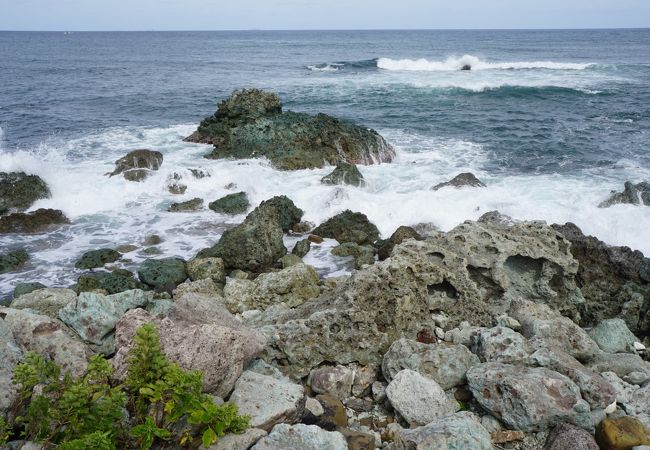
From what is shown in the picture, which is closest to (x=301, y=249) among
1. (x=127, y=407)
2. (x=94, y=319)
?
(x=94, y=319)

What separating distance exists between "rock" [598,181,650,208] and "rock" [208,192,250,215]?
34.7ft

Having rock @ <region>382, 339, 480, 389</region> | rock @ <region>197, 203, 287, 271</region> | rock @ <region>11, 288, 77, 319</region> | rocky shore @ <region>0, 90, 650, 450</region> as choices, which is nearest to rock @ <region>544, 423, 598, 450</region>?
rocky shore @ <region>0, 90, 650, 450</region>

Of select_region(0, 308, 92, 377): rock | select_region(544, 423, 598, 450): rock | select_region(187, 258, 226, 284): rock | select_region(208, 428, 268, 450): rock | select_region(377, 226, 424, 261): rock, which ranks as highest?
select_region(0, 308, 92, 377): rock

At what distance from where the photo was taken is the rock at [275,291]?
379 inches

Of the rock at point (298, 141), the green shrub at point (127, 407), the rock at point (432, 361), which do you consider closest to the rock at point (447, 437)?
the rock at point (432, 361)

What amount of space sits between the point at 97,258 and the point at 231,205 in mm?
4631

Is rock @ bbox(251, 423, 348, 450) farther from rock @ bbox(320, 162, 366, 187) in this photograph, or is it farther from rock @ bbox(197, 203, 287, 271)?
rock @ bbox(320, 162, 366, 187)

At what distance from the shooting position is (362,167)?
20953 millimetres

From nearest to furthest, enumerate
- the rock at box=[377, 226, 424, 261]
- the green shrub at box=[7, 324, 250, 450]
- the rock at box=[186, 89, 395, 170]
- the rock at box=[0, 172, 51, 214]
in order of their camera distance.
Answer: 1. the green shrub at box=[7, 324, 250, 450]
2. the rock at box=[377, 226, 424, 261]
3. the rock at box=[0, 172, 51, 214]
4. the rock at box=[186, 89, 395, 170]

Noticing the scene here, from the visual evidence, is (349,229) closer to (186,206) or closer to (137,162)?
(186,206)

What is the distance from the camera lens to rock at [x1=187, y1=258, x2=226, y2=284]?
11.7 meters

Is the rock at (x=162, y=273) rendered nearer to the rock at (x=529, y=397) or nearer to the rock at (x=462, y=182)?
the rock at (x=529, y=397)

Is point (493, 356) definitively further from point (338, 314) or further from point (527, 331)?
point (338, 314)

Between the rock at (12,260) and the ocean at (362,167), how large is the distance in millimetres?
221
